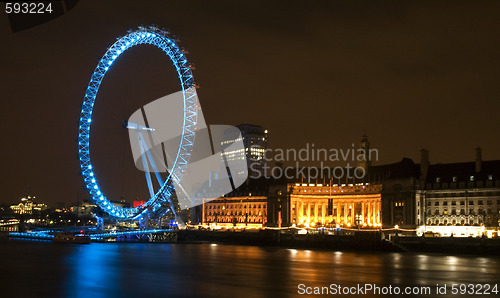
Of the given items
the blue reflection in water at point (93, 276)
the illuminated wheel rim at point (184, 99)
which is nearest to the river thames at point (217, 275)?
the blue reflection in water at point (93, 276)

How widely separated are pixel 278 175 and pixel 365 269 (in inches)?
3552

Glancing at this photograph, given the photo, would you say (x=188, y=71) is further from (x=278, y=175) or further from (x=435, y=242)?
(x=278, y=175)

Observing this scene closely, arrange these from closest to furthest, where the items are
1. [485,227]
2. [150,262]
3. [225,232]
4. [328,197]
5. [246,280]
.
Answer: [246,280] → [150,262] → [485,227] → [225,232] → [328,197]

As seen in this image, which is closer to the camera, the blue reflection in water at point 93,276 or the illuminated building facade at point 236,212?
the blue reflection in water at point 93,276

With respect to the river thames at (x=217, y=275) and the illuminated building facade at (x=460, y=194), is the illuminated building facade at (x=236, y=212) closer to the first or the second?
the illuminated building facade at (x=460, y=194)

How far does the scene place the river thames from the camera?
39531mm

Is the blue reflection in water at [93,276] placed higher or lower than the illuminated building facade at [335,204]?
lower

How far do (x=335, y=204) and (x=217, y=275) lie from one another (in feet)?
259

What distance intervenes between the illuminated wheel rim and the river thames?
47.4ft

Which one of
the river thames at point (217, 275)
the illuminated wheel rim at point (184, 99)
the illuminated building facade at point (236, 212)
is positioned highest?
the illuminated wheel rim at point (184, 99)

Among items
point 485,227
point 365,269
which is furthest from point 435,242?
point 365,269

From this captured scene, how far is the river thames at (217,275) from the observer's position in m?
39.5

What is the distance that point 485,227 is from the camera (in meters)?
94.8

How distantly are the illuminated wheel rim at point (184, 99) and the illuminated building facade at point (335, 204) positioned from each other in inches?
1683
